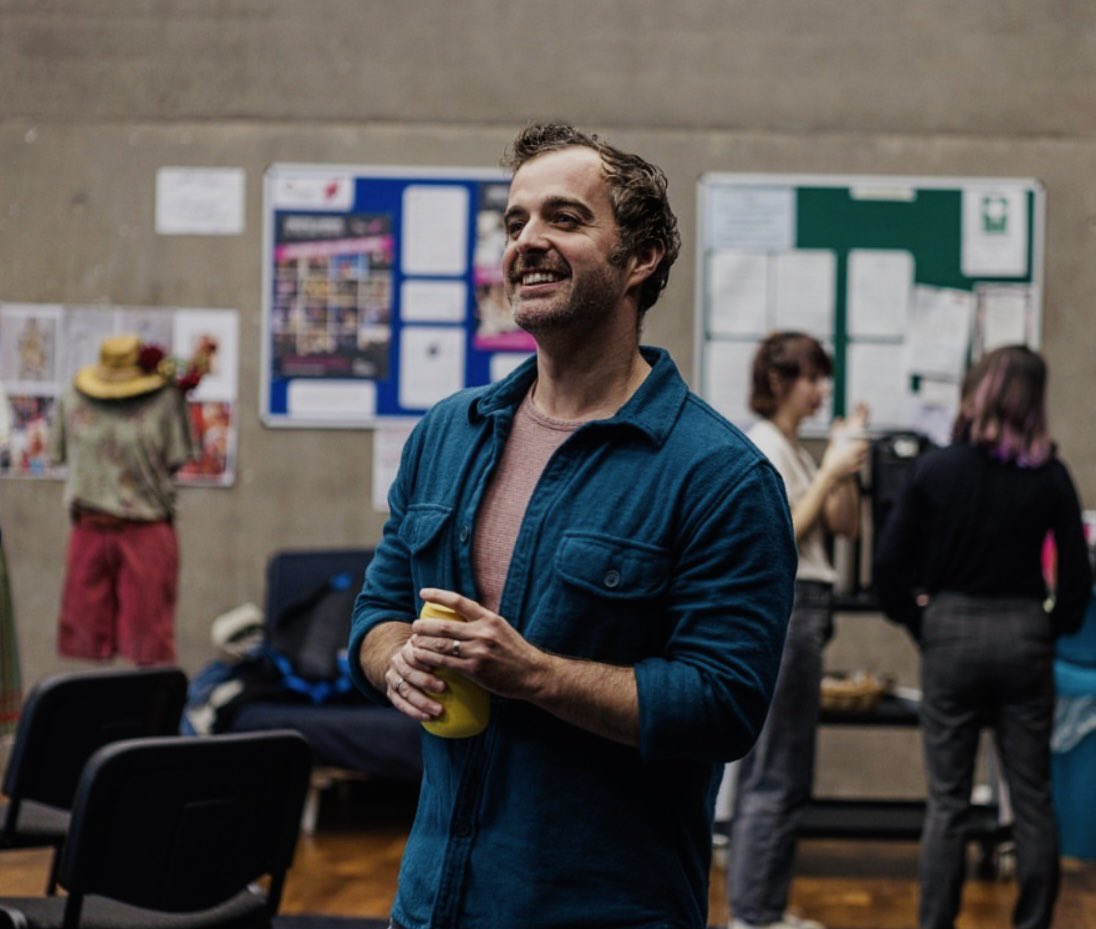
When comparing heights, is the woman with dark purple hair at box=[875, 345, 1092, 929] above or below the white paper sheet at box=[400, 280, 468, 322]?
below

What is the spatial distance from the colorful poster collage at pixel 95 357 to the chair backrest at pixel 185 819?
11.9ft

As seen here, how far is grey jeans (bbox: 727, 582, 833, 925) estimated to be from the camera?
3.88 metres

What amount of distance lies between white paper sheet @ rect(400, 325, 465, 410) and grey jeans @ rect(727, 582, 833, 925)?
2443 mm

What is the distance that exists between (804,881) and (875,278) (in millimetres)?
2250

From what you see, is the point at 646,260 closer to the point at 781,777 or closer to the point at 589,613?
the point at 589,613

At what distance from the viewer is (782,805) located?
12.9 ft

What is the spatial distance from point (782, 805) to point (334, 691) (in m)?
2.10

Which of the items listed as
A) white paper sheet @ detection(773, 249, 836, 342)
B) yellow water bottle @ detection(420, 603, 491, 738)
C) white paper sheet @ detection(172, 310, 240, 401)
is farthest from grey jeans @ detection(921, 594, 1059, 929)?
white paper sheet @ detection(172, 310, 240, 401)

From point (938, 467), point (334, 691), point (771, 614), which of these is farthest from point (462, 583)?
point (334, 691)

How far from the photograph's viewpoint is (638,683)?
1.51 m

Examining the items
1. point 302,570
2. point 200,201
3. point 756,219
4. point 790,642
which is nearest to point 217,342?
point 200,201

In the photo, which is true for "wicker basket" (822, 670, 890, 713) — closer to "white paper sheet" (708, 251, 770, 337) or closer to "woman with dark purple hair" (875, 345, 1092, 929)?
"woman with dark purple hair" (875, 345, 1092, 929)

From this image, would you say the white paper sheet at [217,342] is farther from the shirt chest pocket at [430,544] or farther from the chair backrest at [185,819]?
the shirt chest pocket at [430,544]

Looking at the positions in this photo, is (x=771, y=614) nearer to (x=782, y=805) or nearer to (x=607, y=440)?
(x=607, y=440)
